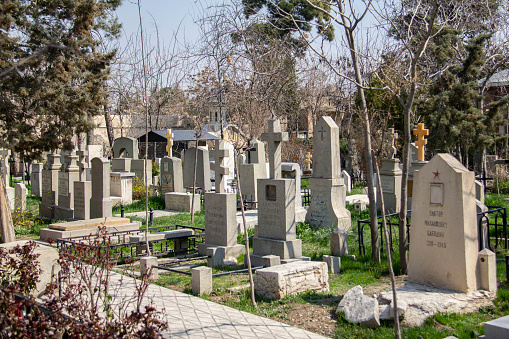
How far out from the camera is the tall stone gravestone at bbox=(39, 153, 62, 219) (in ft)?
59.5

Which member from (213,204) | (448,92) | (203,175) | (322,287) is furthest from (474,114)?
(322,287)

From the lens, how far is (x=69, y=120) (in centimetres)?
1627

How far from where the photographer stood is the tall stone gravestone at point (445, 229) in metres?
7.27

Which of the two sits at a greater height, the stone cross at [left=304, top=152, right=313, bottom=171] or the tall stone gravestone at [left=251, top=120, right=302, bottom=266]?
the stone cross at [left=304, top=152, right=313, bottom=171]

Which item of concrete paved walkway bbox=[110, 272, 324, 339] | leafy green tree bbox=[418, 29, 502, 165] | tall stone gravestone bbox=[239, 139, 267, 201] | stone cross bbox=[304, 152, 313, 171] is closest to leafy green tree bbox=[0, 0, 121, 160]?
tall stone gravestone bbox=[239, 139, 267, 201]

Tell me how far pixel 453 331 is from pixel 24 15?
14.9 metres

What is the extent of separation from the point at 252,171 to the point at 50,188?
748 centimetres

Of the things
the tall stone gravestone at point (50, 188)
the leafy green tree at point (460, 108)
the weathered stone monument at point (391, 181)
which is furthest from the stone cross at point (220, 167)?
the leafy green tree at point (460, 108)

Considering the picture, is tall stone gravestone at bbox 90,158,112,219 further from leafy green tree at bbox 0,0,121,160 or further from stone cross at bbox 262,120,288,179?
stone cross at bbox 262,120,288,179

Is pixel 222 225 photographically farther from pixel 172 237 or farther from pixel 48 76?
pixel 48 76

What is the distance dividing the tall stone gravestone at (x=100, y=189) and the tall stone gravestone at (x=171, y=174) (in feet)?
15.6

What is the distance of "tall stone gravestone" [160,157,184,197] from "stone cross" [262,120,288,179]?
990 cm

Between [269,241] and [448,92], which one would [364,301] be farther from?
[448,92]

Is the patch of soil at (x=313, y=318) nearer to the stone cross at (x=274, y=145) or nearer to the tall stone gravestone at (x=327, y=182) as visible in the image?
the stone cross at (x=274, y=145)
